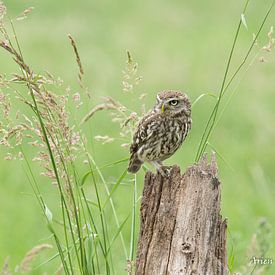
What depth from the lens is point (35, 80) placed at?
15.6 feet

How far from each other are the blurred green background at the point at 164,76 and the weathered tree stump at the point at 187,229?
7.87 ft

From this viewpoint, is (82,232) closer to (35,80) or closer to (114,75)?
(35,80)

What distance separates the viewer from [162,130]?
6.10 metres

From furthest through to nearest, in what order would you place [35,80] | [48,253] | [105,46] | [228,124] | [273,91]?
[105,46] < [273,91] < [228,124] < [48,253] < [35,80]

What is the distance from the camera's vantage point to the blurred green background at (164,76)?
31.7ft

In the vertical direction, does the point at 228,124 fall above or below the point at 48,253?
above

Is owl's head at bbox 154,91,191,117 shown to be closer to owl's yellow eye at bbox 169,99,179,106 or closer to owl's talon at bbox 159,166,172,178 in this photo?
owl's yellow eye at bbox 169,99,179,106

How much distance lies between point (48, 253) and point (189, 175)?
392 centimetres

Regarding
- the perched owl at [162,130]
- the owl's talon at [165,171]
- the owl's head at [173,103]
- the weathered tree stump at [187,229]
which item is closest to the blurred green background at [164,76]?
the perched owl at [162,130]

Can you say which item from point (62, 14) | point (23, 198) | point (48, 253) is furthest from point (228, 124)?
point (62, 14)

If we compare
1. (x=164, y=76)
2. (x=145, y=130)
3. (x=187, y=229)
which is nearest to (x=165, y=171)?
(x=187, y=229)

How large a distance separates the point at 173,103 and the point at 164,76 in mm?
8387

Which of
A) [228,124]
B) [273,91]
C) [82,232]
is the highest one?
[273,91]

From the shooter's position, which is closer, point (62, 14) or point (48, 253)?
point (48, 253)
